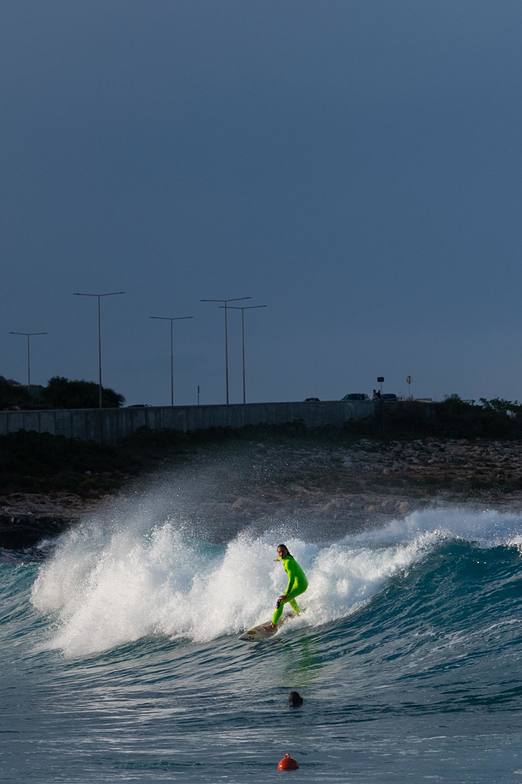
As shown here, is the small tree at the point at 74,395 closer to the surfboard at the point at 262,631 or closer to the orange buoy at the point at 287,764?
the surfboard at the point at 262,631

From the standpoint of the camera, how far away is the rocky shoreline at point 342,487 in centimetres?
4153

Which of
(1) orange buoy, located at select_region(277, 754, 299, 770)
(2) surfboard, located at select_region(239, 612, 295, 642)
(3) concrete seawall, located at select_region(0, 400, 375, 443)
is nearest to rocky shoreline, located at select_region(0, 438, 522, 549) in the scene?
(3) concrete seawall, located at select_region(0, 400, 375, 443)

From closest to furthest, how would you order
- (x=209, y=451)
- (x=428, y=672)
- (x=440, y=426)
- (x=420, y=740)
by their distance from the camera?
(x=420, y=740)
(x=428, y=672)
(x=209, y=451)
(x=440, y=426)

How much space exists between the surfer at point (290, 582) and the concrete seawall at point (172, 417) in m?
37.9

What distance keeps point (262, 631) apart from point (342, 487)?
1283 inches

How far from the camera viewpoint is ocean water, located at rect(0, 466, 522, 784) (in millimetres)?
10875

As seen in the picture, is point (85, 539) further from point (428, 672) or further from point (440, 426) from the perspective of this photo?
point (440, 426)

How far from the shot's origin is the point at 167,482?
5259 centimetres

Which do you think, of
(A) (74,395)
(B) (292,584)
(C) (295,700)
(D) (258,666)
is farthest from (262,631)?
(A) (74,395)

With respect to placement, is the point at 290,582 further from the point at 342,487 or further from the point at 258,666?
the point at 342,487

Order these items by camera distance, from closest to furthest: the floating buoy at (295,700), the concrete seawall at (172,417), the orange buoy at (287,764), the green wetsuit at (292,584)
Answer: the orange buoy at (287,764) < the floating buoy at (295,700) < the green wetsuit at (292,584) < the concrete seawall at (172,417)

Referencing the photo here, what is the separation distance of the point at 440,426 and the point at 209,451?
21152mm

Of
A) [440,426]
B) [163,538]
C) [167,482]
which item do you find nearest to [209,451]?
[167,482]

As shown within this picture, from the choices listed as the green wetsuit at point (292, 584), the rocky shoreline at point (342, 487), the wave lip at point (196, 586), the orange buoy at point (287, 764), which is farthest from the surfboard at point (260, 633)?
the rocky shoreline at point (342, 487)
